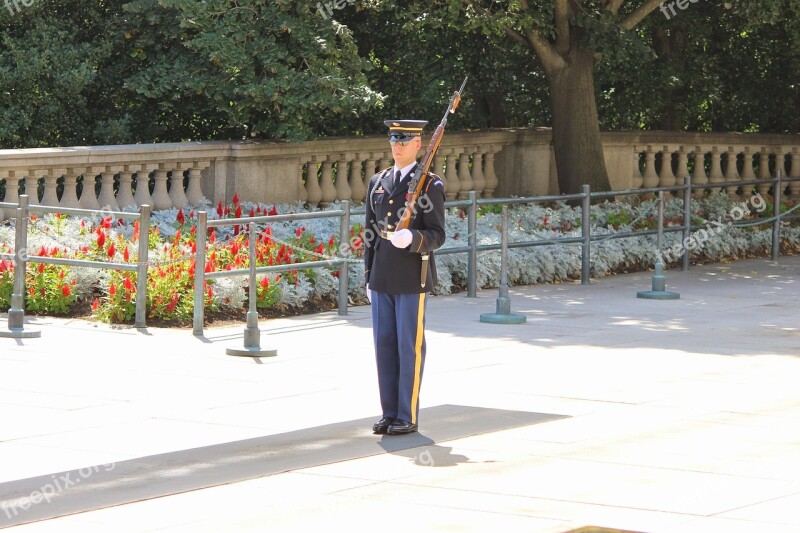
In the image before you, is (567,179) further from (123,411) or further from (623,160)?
(123,411)

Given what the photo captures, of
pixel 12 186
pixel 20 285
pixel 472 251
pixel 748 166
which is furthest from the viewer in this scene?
pixel 748 166

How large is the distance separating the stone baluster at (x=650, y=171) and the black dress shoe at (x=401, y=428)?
14.4 meters

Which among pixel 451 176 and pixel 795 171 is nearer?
pixel 451 176

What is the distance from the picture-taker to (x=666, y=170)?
22922mm

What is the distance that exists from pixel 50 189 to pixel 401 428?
8068 mm

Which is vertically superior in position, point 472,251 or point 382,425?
point 472,251

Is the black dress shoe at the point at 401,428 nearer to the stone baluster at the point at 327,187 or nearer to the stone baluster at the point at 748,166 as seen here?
the stone baluster at the point at 327,187

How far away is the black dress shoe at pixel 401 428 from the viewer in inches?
354

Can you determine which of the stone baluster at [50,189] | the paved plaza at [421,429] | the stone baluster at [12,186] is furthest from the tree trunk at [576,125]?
the stone baluster at [12,186]

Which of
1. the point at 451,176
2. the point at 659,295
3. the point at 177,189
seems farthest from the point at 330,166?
the point at 659,295

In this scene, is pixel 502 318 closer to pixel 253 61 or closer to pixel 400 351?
pixel 400 351

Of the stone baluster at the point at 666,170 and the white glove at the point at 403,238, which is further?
the stone baluster at the point at 666,170

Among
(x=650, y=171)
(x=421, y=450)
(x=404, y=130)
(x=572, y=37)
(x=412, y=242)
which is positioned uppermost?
(x=572, y=37)

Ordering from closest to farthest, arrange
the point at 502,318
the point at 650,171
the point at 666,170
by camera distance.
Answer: the point at 502,318 < the point at 650,171 < the point at 666,170
